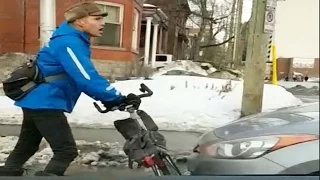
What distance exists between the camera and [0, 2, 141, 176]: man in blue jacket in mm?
1676

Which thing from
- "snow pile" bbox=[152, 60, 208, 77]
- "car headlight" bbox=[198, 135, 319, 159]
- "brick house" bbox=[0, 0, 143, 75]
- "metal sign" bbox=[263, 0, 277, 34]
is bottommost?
"car headlight" bbox=[198, 135, 319, 159]

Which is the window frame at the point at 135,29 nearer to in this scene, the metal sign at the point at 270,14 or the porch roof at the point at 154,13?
the porch roof at the point at 154,13

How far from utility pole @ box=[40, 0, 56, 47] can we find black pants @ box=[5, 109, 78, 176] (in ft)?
1.06

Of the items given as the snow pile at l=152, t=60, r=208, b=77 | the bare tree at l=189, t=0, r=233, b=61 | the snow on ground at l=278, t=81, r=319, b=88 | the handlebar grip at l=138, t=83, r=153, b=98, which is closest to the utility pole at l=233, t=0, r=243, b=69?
the bare tree at l=189, t=0, r=233, b=61

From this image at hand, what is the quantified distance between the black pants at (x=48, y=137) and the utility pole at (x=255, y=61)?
0.80m

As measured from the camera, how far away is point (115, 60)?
1793 mm

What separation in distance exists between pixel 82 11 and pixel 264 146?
102 centimetres

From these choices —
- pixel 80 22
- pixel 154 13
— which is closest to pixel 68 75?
pixel 80 22

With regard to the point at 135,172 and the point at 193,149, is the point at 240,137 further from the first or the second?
the point at 135,172

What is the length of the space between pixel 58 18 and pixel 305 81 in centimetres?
106

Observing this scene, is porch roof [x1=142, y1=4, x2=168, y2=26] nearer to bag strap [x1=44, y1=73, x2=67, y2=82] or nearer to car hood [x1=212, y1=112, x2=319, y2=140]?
bag strap [x1=44, y1=73, x2=67, y2=82]

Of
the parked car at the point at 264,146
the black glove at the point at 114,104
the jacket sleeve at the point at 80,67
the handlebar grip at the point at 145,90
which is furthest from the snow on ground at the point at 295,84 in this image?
the jacket sleeve at the point at 80,67

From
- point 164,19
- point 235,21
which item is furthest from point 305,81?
point 164,19

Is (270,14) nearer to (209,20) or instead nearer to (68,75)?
(209,20)
